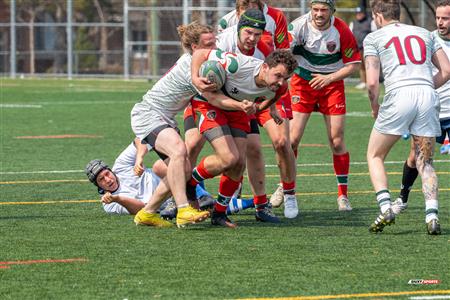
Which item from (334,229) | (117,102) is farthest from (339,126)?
(117,102)

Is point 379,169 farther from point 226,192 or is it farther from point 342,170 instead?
point 342,170

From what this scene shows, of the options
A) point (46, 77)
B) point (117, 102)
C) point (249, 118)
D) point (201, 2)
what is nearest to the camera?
point (249, 118)

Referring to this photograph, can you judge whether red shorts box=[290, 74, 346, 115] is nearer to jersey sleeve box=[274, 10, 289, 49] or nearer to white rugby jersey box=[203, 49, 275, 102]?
jersey sleeve box=[274, 10, 289, 49]

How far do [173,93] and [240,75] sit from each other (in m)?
0.77

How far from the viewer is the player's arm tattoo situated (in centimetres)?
1044

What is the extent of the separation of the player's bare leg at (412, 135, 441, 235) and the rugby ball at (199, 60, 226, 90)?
5.47 feet

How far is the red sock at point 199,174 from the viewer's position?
1113 cm

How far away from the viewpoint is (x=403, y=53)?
34.2 ft

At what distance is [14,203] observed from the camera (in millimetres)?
12539

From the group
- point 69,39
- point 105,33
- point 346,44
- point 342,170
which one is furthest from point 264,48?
point 105,33

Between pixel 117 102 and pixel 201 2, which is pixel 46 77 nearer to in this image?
pixel 201 2

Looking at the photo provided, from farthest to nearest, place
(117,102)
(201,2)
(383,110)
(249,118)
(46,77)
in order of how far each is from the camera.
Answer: (46,77) → (201,2) → (117,102) → (249,118) → (383,110)

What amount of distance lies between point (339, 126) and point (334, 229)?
206cm

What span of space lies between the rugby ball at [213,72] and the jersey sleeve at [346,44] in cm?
260
